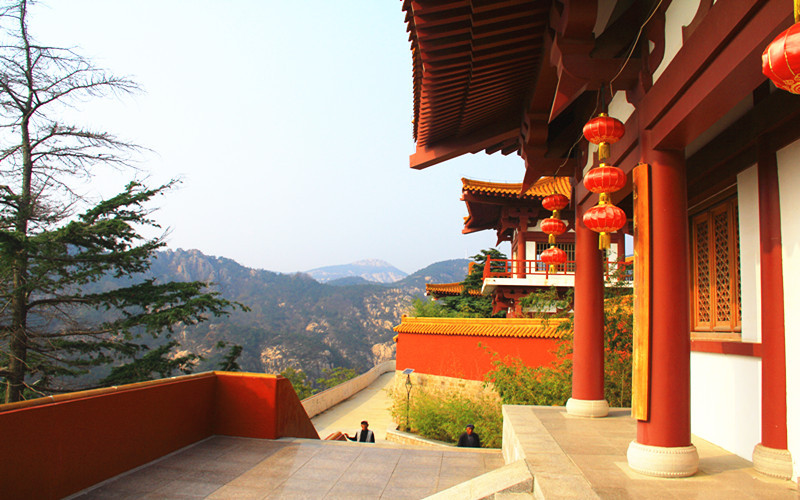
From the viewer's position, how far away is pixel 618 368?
22.5 ft

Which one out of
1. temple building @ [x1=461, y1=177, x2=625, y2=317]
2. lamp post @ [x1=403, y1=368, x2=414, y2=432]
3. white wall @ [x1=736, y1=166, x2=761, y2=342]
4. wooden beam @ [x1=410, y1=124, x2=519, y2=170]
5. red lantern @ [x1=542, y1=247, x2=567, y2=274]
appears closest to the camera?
white wall @ [x1=736, y1=166, x2=761, y2=342]

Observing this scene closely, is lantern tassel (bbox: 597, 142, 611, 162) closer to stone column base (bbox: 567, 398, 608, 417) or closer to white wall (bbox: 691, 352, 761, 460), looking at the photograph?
white wall (bbox: 691, 352, 761, 460)

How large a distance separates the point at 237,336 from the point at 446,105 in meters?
52.6

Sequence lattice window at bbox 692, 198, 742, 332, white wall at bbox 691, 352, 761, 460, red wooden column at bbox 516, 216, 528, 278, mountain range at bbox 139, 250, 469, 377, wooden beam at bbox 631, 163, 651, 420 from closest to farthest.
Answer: wooden beam at bbox 631, 163, 651, 420 → white wall at bbox 691, 352, 761, 460 → lattice window at bbox 692, 198, 742, 332 → red wooden column at bbox 516, 216, 528, 278 → mountain range at bbox 139, 250, 469, 377

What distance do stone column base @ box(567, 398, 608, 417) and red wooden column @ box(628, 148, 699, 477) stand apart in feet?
6.26

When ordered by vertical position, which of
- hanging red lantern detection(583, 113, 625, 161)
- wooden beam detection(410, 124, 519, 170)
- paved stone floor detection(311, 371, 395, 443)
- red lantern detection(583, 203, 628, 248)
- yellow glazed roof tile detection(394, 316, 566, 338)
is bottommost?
paved stone floor detection(311, 371, 395, 443)

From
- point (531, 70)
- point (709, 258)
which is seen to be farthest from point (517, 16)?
point (709, 258)

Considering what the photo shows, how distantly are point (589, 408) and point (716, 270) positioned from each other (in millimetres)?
1756

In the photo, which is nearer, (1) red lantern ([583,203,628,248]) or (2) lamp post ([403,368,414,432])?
(1) red lantern ([583,203,628,248])

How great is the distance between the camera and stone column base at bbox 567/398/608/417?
5.09 m

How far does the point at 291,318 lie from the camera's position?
72.5 meters

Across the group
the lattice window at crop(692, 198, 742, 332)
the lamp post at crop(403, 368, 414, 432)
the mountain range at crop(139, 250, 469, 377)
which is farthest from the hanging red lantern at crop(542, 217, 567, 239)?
the mountain range at crop(139, 250, 469, 377)

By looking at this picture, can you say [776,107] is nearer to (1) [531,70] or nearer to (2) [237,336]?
(1) [531,70]

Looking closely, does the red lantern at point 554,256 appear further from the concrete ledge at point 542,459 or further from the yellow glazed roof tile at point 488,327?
the yellow glazed roof tile at point 488,327
